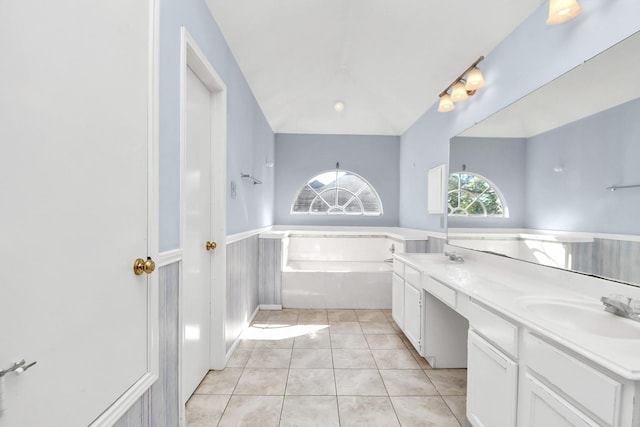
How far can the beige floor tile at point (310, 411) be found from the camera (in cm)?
168

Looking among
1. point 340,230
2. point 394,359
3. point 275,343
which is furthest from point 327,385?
point 340,230

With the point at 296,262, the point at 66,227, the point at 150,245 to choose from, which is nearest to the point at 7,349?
the point at 66,227

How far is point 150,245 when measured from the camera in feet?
3.84

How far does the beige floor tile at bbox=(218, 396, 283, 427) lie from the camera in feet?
5.49

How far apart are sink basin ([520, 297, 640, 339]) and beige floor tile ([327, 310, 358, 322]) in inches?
83.4

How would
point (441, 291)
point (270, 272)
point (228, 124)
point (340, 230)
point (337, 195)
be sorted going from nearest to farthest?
point (441, 291), point (228, 124), point (270, 272), point (340, 230), point (337, 195)

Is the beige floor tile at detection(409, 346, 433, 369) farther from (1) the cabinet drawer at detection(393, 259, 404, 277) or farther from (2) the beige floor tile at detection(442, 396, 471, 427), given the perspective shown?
(1) the cabinet drawer at detection(393, 259, 404, 277)

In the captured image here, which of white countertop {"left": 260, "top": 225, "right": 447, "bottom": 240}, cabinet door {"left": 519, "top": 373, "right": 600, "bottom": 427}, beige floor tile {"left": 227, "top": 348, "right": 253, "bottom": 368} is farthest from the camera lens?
white countertop {"left": 260, "top": 225, "right": 447, "bottom": 240}

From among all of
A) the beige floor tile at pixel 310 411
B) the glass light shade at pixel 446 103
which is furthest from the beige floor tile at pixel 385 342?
the glass light shade at pixel 446 103

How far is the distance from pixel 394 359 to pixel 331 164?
3201mm

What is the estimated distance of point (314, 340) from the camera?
2.74 meters

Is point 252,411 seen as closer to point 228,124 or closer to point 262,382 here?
point 262,382

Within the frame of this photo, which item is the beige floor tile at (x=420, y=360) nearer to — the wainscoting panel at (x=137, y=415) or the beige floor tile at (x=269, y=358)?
the beige floor tile at (x=269, y=358)

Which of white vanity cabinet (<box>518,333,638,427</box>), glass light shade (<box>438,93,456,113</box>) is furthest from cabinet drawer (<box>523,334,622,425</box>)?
glass light shade (<box>438,93,456,113</box>)
